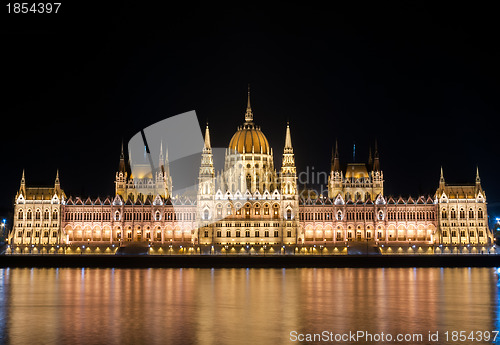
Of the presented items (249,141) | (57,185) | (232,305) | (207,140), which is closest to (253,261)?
(207,140)

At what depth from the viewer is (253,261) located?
107 meters

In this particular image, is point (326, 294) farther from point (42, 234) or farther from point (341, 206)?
point (42, 234)

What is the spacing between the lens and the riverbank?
351ft

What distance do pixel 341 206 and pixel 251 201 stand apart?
1500 centimetres

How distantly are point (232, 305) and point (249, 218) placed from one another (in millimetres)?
55676

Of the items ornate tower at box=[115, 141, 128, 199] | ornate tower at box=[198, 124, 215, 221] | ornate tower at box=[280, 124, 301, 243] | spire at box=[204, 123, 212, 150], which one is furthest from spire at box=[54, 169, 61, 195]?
ornate tower at box=[280, 124, 301, 243]

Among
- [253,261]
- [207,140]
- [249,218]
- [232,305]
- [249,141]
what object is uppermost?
[249,141]

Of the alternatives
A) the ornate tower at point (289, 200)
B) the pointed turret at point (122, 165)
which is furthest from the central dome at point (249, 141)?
the pointed turret at point (122, 165)

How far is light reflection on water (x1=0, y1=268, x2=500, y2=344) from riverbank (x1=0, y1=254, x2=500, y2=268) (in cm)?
844

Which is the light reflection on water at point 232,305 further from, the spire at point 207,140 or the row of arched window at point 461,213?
the spire at point 207,140

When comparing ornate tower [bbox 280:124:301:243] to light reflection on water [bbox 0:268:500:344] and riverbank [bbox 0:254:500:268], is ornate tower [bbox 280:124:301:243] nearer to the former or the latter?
riverbank [bbox 0:254:500:268]

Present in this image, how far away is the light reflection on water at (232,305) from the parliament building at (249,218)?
24.3 m

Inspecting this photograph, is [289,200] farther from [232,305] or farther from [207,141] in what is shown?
[232,305]

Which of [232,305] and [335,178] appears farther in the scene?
[335,178]
